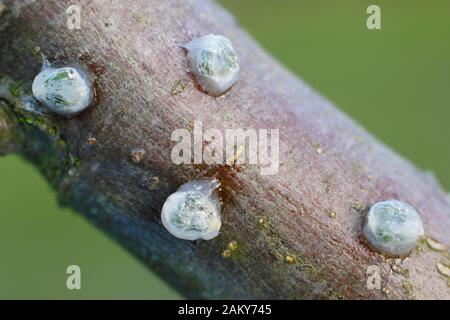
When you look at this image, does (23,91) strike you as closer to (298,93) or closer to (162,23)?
(162,23)

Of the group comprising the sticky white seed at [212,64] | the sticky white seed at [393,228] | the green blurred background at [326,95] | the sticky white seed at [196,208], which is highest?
the sticky white seed at [212,64]

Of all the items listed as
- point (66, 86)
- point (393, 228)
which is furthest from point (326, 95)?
point (66, 86)

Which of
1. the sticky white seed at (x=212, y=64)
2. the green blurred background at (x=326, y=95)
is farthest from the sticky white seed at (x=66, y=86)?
the green blurred background at (x=326, y=95)

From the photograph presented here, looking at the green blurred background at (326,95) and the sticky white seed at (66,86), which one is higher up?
the sticky white seed at (66,86)

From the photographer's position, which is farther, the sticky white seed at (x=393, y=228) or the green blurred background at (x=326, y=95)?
the green blurred background at (x=326, y=95)

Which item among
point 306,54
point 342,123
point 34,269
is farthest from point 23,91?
point 306,54

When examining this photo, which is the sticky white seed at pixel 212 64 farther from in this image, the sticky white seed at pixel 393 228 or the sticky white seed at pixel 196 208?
the sticky white seed at pixel 393 228

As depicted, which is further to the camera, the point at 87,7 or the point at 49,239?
the point at 49,239
